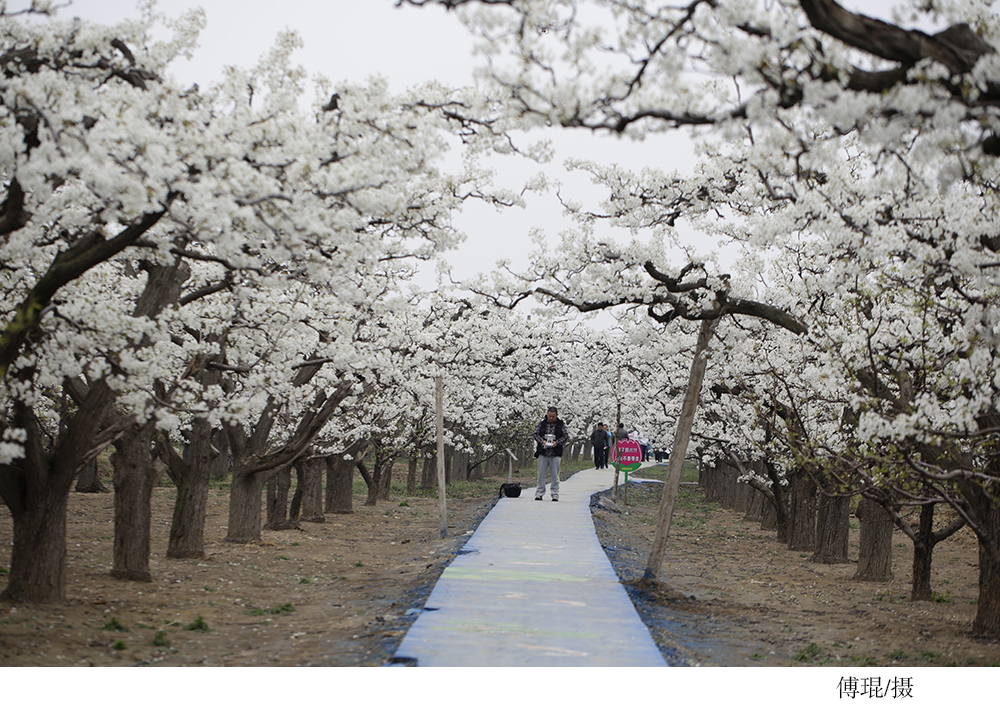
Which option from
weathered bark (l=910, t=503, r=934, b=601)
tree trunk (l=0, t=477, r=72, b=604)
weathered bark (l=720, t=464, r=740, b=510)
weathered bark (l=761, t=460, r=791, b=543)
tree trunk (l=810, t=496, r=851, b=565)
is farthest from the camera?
weathered bark (l=720, t=464, r=740, b=510)

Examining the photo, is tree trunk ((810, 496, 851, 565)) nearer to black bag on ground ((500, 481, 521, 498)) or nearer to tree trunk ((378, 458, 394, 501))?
black bag on ground ((500, 481, 521, 498))

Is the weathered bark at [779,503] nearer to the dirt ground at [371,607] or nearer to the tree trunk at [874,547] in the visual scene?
the dirt ground at [371,607]

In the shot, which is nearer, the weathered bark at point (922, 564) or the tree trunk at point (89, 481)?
the weathered bark at point (922, 564)

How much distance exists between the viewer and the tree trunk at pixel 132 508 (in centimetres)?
1062

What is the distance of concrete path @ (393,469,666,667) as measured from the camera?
7.09 meters

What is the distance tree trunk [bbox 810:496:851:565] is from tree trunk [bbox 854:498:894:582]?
2086mm

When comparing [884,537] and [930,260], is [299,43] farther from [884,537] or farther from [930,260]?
[884,537]

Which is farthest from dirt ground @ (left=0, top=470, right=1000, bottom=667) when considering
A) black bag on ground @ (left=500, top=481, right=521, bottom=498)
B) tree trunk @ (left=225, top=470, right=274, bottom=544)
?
black bag on ground @ (left=500, top=481, right=521, bottom=498)

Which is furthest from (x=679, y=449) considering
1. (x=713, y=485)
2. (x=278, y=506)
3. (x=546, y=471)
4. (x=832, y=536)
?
(x=713, y=485)

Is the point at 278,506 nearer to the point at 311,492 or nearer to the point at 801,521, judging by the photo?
the point at 311,492

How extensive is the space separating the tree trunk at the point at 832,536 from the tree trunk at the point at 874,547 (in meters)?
2.09

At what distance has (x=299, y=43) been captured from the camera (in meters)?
8.30

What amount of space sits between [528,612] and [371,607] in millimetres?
2226

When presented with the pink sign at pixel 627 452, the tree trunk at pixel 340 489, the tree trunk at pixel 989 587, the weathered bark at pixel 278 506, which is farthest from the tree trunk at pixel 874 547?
the tree trunk at pixel 340 489
